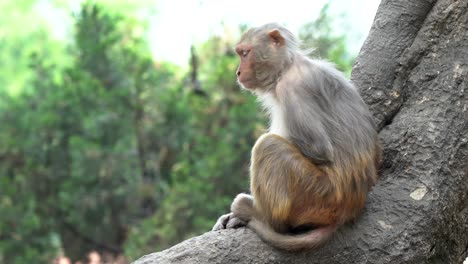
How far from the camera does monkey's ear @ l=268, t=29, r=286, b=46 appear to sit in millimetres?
4891

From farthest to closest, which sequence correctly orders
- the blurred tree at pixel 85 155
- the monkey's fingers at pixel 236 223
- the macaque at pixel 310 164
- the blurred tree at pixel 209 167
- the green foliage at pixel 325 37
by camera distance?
1. the blurred tree at pixel 85 155
2. the green foliage at pixel 325 37
3. the blurred tree at pixel 209 167
4. the monkey's fingers at pixel 236 223
5. the macaque at pixel 310 164

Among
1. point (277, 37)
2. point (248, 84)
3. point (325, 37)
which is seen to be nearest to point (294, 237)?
point (248, 84)

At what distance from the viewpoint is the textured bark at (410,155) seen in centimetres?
403

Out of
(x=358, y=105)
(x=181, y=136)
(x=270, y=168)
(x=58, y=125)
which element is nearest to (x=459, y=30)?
(x=358, y=105)

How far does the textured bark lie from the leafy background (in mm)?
5512

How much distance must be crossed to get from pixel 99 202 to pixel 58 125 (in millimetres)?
1620

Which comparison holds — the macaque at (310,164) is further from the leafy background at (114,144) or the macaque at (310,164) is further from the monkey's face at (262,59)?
the leafy background at (114,144)

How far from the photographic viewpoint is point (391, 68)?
4875 mm

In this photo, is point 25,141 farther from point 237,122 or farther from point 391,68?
point 391,68

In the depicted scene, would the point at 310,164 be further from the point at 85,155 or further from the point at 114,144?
the point at 114,144

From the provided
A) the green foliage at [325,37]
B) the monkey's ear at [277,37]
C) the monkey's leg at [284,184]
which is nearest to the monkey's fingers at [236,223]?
Result: the monkey's leg at [284,184]

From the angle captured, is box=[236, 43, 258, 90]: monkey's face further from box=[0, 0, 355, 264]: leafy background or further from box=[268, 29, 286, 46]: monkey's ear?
box=[0, 0, 355, 264]: leafy background

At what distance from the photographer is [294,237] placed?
4.05 meters

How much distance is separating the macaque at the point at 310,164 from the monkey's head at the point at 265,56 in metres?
0.19
